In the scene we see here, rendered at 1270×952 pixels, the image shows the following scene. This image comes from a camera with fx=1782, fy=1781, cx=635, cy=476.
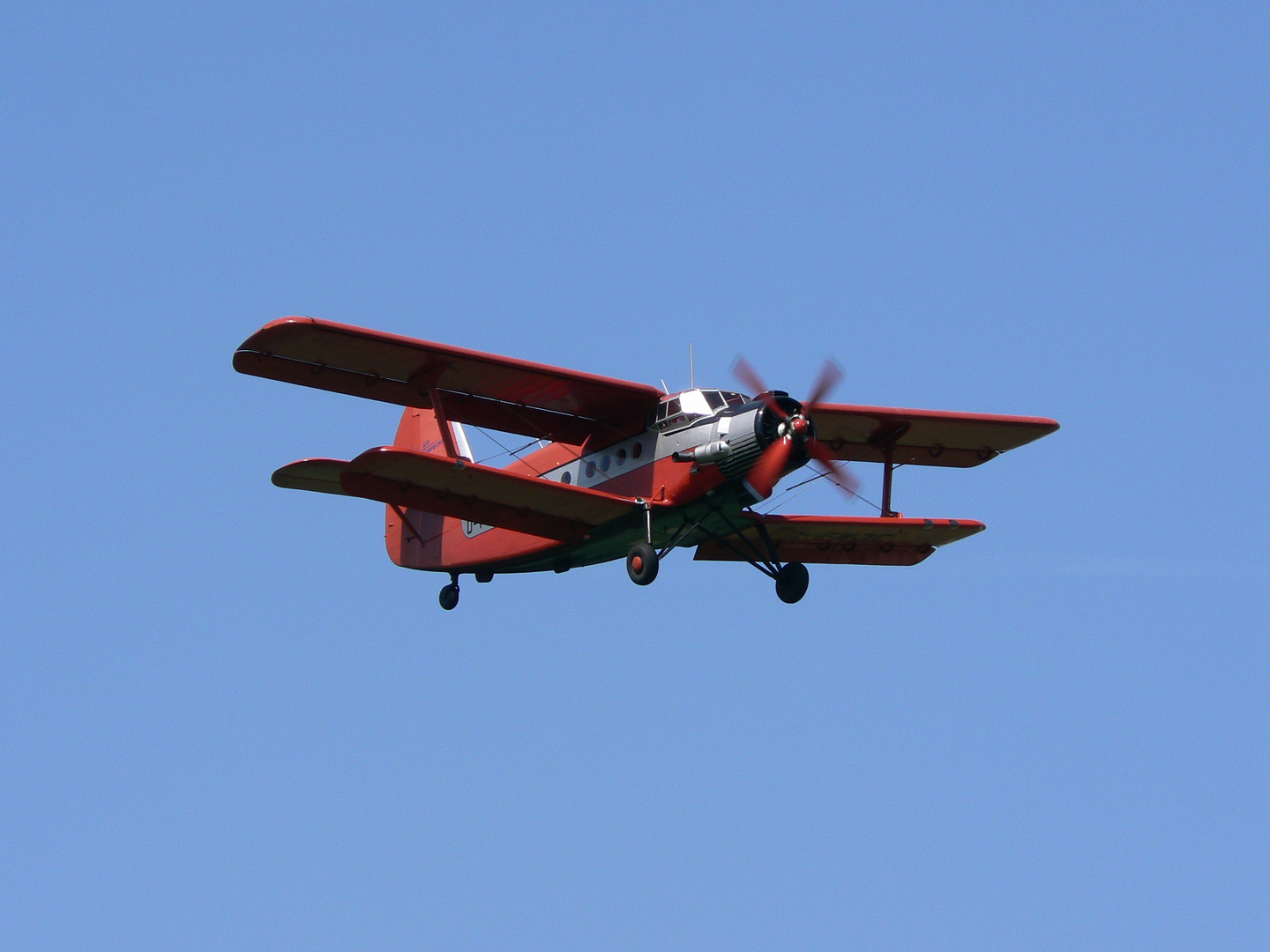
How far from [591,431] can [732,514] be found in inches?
114

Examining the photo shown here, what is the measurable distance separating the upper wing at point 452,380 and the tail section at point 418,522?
2.40 metres

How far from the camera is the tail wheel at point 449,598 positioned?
30188 mm

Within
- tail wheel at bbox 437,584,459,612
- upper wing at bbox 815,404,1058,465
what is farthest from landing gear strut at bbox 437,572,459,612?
upper wing at bbox 815,404,1058,465

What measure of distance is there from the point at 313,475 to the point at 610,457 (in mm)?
4621

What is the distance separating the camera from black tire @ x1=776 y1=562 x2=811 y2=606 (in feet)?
90.4

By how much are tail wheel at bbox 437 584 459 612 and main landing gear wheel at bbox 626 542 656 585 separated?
17.5 feet

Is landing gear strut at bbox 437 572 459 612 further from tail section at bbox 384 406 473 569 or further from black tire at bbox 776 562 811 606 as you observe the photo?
black tire at bbox 776 562 811 606

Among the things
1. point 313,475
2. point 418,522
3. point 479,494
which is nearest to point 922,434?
point 479,494

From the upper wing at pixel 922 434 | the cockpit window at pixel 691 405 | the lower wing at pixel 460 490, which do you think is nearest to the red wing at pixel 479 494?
the lower wing at pixel 460 490

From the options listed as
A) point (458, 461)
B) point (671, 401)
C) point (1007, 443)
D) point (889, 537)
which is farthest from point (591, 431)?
point (1007, 443)

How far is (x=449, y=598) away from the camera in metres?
30.2

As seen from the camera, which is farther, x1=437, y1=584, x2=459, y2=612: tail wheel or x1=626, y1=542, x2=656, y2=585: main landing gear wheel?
x1=437, y1=584, x2=459, y2=612: tail wheel

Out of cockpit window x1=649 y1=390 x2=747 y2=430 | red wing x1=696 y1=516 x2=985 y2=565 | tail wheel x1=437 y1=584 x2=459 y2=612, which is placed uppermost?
cockpit window x1=649 y1=390 x2=747 y2=430

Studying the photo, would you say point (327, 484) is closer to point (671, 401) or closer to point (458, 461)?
point (458, 461)
